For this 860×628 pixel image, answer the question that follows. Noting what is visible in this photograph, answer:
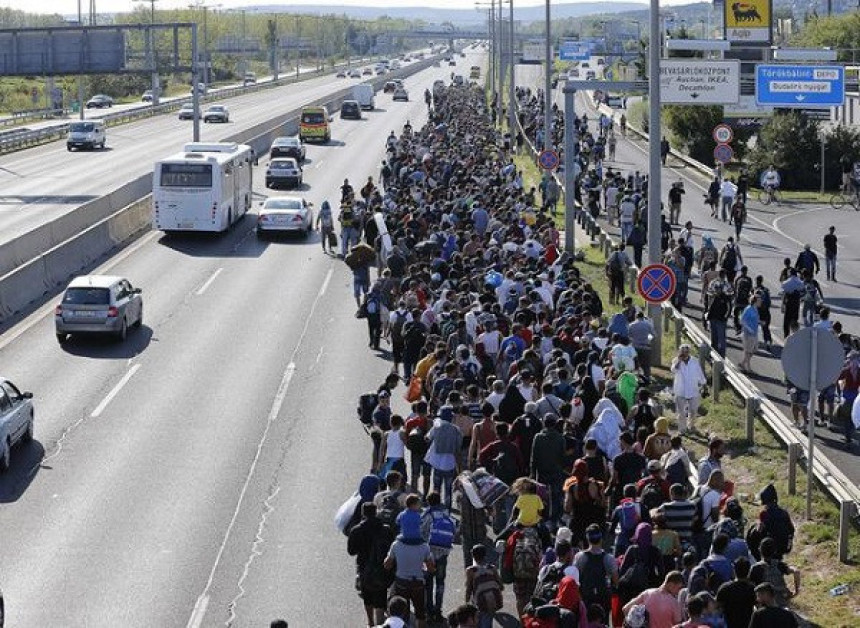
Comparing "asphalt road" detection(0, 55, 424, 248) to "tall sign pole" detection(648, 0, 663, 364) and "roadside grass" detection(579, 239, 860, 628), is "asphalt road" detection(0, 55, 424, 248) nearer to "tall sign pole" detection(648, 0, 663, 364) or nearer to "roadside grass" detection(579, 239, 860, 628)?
"tall sign pole" detection(648, 0, 663, 364)

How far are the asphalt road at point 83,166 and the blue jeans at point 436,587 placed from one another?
3371cm

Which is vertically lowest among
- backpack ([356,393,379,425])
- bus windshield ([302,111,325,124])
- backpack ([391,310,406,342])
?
backpack ([356,393,379,425])

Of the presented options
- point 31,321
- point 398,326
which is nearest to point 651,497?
point 398,326

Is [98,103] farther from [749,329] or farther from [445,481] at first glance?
[445,481]

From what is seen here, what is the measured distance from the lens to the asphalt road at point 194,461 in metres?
16.8

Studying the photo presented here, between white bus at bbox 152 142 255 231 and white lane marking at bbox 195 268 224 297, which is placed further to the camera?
white bus at bbox 152 142 255 231

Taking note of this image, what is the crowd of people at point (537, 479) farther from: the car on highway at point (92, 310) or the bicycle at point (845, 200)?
the bicycle at point (845, 200)

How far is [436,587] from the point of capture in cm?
1572

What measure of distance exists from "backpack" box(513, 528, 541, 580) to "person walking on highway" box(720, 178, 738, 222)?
3626cm

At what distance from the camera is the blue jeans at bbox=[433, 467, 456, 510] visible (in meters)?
18.6

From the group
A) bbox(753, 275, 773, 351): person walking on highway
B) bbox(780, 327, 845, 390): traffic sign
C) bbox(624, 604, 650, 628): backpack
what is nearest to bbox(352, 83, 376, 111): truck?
bbox(753, 275, 773, 351): person walking on highway

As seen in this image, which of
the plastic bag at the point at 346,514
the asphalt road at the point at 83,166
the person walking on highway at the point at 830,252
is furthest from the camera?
the asphalt road at the point at 83,166

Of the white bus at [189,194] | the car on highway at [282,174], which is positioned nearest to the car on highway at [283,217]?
the white bus at [189,194]

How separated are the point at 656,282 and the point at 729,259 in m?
7.52
